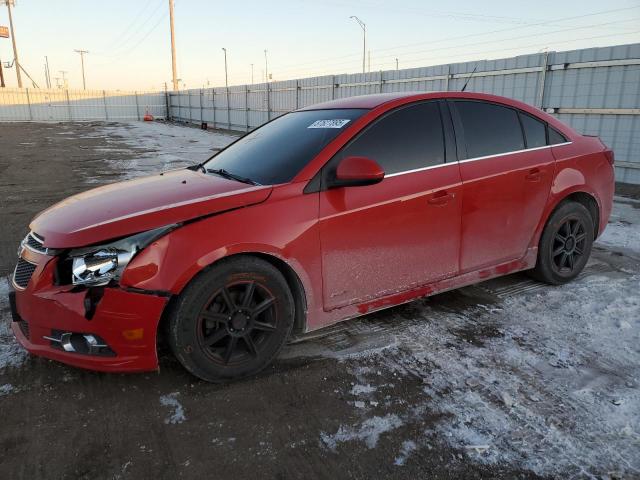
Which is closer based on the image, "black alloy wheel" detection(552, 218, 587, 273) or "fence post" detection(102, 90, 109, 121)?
"black alloy wheel" detection(552, 218, 587, 273)

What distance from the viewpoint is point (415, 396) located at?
105 inches

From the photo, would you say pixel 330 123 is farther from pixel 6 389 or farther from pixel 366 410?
pixel 6 389

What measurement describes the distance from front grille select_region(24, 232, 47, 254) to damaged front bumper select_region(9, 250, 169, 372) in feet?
0.18

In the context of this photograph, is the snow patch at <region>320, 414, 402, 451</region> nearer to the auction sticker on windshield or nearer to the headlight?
the headlight

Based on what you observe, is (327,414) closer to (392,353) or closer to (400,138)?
(392,353)

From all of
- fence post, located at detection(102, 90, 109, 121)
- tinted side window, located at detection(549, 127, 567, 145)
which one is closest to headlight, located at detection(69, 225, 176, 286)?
tinted side window, located at detection(549, 127, 567, 145)

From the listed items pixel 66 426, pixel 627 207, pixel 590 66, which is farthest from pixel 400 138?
pixel 590 66

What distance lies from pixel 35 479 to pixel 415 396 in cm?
189

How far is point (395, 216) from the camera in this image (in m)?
3.15

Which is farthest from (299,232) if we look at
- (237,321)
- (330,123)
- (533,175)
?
(533,175)

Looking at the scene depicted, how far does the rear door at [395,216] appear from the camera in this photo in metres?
2.99

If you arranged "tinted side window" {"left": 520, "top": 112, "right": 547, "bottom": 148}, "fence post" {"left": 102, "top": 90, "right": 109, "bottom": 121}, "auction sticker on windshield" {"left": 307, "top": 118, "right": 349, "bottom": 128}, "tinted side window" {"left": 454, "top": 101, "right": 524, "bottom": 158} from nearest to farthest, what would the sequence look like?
1. "auction sticker on windshield" {"left": 307, "top": 118, "right": 349, "bottom": 128}
2. "tinted side window" {"left": 454, "top": 101, "right": 524, "bottom": 158}
3. "tinted side window" {"left": 520, "top": 112, "right": 547, "bottom": 148}
4. "fence post" {"left": 102, "top": 90, "right": 109, "bottom": 121}

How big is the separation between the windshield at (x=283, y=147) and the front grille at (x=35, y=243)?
49.8 inches

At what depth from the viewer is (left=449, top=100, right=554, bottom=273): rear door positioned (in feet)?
11.6
